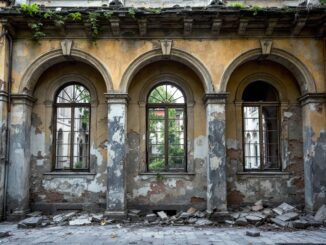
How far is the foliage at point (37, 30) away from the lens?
9617 mm

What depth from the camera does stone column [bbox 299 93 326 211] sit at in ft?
31.1

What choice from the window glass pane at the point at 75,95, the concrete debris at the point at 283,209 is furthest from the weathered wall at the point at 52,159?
the concrete debris at the point at 283,209

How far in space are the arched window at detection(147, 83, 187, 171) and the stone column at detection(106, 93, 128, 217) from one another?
3.99 feet

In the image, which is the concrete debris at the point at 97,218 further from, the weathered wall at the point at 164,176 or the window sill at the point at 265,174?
the window sill at the point at 265,174

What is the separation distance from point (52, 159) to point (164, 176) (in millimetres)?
3400

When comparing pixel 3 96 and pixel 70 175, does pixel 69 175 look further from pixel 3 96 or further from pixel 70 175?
pixel 3 96

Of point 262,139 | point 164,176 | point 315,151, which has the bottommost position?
point 164,176

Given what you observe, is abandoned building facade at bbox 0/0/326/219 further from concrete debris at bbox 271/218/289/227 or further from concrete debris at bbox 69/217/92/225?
concrete debris at bbox 271/218/289/227

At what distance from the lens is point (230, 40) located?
998cm

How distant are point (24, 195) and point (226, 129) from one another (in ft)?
19.8

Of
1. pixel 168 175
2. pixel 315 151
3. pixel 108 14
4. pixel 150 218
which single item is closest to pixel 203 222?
pixel 150 218

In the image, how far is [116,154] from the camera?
9625 mm

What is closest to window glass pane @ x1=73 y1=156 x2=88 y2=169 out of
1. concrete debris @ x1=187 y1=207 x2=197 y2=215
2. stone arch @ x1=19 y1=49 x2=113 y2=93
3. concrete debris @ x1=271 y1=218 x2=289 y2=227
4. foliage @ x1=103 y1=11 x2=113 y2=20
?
stone arch @ x1=19 y1=49 x2=113 y2=93

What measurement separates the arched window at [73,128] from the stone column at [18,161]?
107 centimetres
